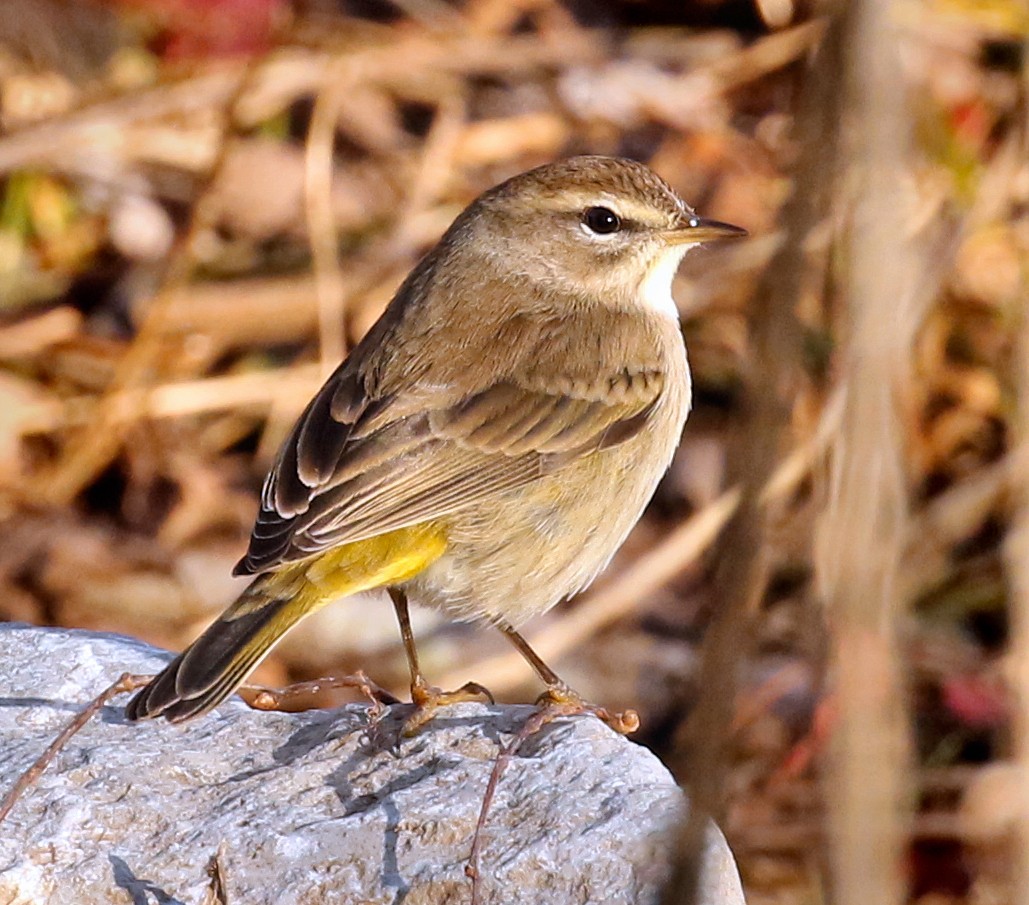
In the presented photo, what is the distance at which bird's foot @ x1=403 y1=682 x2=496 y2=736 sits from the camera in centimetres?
350

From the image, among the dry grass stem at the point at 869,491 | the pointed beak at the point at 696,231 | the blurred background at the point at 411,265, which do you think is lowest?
the blurred background at the point at 411,265

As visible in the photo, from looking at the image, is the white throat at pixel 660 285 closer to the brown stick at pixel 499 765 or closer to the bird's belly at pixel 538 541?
the bird's belly at pixel 538 541

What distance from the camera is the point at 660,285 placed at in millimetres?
5059

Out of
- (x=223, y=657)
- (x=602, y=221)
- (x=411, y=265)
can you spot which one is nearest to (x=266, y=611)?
(x=223, y=657)

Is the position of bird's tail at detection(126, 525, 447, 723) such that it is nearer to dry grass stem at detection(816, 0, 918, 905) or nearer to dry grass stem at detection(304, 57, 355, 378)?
dry grass stem at detection(816, 0, 918, 905)

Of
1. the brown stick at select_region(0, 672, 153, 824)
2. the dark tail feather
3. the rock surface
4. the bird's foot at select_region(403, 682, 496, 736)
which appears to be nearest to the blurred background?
the bird's foot at select_region(403, 682, 496, 736)

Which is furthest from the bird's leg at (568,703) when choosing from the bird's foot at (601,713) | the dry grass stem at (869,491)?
the dry grass stem at (869,491)

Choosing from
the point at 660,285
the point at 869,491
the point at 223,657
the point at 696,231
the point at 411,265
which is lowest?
the point at 411,265

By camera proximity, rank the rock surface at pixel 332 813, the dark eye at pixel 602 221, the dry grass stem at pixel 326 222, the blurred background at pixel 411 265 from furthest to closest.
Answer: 1. the dry grass stem at pixel 326 222
2. the blurred background at pixel 411 265
3. the dark eye at pixel 602 221
4. the rock surface at pixel 332 813

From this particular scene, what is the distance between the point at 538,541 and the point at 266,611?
0.77 metres

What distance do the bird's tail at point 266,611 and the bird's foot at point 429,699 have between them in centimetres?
33

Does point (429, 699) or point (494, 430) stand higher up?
point (494, 430)

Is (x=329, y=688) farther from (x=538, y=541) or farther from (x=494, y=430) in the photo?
(x=494, y=430)

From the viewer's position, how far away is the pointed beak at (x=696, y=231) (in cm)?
484
